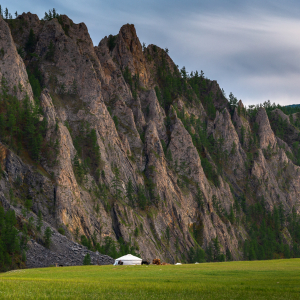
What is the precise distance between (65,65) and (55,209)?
215ft

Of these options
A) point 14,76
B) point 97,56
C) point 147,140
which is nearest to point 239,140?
point 147,140

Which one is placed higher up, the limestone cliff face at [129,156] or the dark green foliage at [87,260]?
the limestone cliff face at [129,156]

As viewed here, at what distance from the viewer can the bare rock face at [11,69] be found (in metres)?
107

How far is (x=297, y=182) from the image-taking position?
7584 inches

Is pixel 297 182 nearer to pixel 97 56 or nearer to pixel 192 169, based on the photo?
pixel 192 169

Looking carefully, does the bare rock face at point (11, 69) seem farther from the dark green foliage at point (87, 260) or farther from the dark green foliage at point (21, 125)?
the dark green foliage at point (87, 260)

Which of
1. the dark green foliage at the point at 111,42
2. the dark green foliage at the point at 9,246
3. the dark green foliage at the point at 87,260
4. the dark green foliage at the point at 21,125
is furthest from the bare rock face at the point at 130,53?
the dark green foliage at the point at 9,246

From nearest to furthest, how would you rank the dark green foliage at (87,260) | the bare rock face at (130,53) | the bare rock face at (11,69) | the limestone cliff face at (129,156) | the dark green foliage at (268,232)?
the dark green foliage at (87,260), the limestone cliff face at (129,156), the bare rock face at (11,69), the dark green foliage at (268,232), the bare rock face at (130,53)

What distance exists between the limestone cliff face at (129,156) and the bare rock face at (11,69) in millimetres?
328

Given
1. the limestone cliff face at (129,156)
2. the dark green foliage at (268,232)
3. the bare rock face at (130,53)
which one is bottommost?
the dark green foliage at (268,232)

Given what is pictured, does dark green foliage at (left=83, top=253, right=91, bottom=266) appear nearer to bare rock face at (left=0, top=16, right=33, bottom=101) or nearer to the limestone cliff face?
the limestone cliff face

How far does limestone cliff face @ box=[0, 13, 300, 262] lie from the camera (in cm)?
10094

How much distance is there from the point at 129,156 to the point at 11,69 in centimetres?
4776

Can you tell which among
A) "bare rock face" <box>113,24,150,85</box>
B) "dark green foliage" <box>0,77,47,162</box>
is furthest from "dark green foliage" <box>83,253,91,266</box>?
"bare rock face" <box>113,24,150,85</box>
